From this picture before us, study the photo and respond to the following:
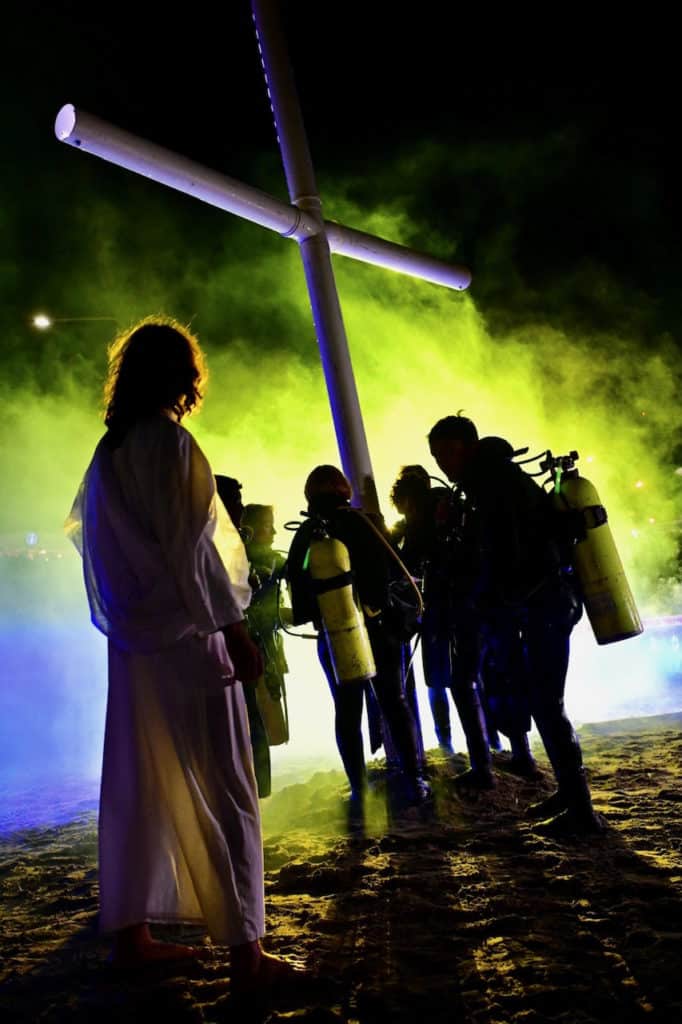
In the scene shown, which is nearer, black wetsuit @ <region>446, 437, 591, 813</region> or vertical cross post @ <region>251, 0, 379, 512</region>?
black wetsuit @ <region>446, 437, 591, 813</region>

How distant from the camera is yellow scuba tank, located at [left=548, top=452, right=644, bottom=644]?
3629mm

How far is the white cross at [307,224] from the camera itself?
5.56 metres

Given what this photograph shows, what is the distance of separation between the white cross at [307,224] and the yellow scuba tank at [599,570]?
2.26 m

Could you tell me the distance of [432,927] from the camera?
8.41 ft

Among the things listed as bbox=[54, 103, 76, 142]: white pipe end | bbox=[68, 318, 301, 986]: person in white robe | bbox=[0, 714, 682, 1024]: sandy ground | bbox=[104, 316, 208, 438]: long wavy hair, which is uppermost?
bbox=[54, 103, 76, 142]: white pipe end

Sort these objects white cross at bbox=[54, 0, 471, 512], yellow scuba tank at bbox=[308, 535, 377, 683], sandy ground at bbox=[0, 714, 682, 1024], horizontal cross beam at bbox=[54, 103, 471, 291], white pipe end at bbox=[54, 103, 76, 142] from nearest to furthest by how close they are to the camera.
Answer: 1. sandy ground at bbox=[0, 714, 682, 1024]
2. yellow scuba tank at bbox=[308, 535, 377, 683]
3. white pipe end at bbox=[54, 103, 76, 142]
4. horizontal cross beam at bbox=[54, 103, 471, 291]
5. white cross at bbox=[54, 0, 471, 512]

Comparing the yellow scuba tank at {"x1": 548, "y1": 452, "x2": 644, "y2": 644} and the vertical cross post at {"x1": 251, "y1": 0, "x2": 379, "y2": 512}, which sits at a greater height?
the vertical cross post at {"x1": 251, "y1": 0, "x2": 379, "y2": 512}

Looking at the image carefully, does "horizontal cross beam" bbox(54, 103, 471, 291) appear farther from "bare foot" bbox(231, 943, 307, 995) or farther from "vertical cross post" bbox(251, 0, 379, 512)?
"bare foot" bbox(231, 943, 307, 995)

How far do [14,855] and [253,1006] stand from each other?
11.8 ft

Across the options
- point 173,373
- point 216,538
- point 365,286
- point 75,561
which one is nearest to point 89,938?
point 216,538

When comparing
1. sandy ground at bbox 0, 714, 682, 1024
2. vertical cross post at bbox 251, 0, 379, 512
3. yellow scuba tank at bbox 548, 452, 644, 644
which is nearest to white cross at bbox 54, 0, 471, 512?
vertical cross post at bbox 251, 0, 379, 512

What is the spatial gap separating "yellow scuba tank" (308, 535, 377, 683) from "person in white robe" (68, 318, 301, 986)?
1.92 metres

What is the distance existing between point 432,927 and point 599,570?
2.02 metres

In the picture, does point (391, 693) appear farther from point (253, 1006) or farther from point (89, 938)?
point (253, 1006)
